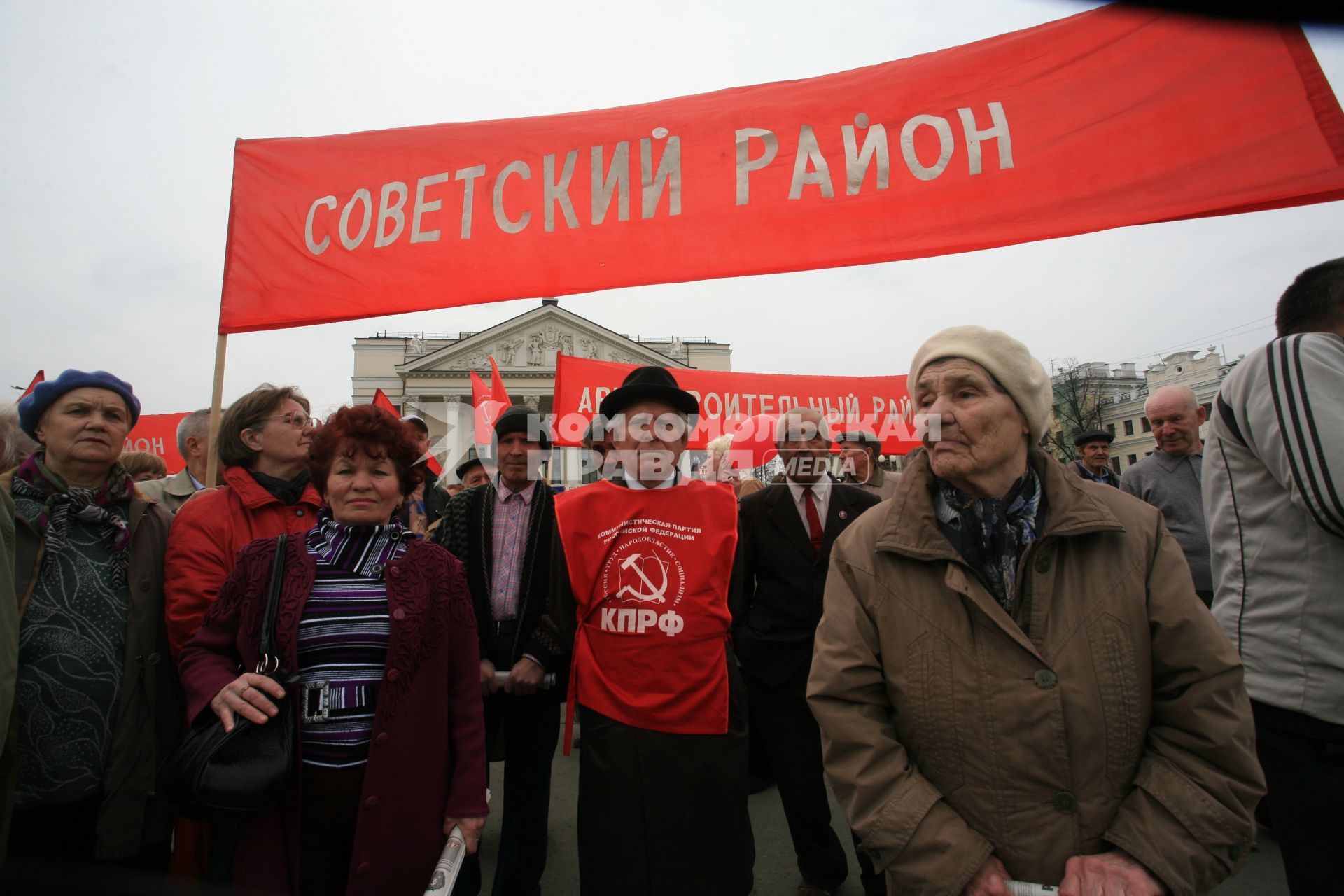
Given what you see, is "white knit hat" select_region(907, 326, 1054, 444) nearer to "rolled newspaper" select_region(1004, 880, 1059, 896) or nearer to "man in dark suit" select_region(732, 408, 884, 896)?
"rolled newspaper" select_region(1004, 880, 1059, 896)

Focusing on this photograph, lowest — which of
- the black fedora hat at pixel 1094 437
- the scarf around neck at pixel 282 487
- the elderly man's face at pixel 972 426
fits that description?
the scarf around neck at pixel 282 487

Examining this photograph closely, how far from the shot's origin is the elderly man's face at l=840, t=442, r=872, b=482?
5504 millimetres

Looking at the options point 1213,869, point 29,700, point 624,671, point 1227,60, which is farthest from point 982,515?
point 29,700

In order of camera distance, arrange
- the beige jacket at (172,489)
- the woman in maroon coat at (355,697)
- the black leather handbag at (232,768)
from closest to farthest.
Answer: the black leather handbag at (232,768)
the woman in maroon coat at (355,697)
the beige jacket at (172,489)

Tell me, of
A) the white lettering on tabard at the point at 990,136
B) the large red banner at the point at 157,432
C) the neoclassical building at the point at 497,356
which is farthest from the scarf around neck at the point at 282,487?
the neoclassical building at the point at 497,356

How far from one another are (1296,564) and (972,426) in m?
0.97

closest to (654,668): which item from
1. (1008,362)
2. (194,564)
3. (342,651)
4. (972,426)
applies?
(342,651)

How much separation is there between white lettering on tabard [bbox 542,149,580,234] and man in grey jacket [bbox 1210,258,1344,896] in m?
2.76

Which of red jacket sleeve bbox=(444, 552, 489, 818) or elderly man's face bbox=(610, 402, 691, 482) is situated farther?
elderly man's face bbox=(610, 402, 691, 482)

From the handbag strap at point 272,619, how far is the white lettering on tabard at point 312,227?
213 cm

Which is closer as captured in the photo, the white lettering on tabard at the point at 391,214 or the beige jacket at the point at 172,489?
the beige jacket at the point at 172,489

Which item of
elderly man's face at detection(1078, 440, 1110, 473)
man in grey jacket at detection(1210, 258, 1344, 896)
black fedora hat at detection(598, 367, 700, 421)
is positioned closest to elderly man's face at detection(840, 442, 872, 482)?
elderly man's face at detection(1078, 440, 1110, 473)

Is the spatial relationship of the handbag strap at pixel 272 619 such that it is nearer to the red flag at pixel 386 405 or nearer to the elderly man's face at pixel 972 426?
the red flag at pixel 386 405

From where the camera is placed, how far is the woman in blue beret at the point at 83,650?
1914mm
